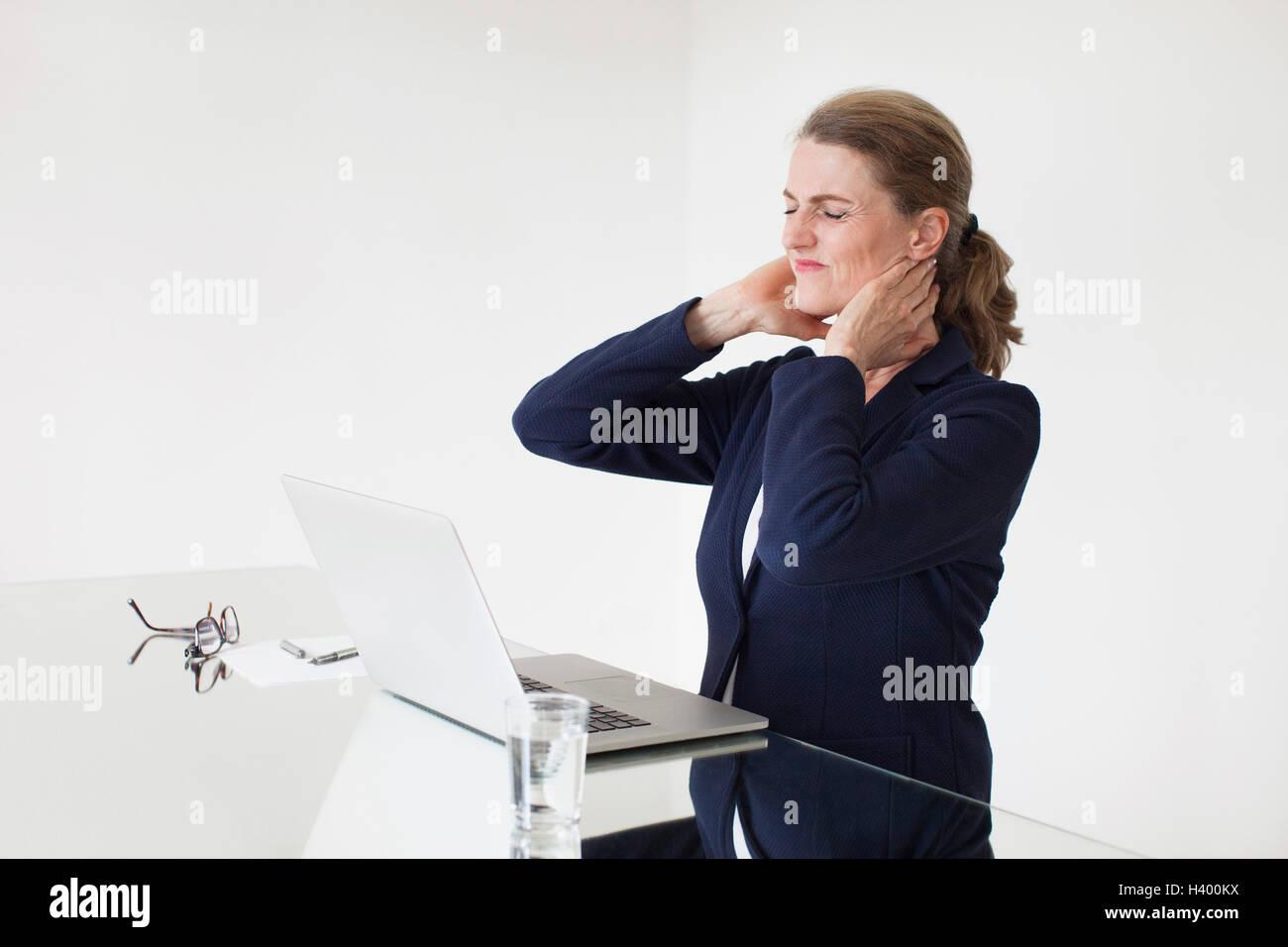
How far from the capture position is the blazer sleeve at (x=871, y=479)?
1388 millimetres

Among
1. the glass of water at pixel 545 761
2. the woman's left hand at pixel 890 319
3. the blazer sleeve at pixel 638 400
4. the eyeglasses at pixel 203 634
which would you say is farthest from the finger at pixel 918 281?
the eyeglasses at pixel 203 634

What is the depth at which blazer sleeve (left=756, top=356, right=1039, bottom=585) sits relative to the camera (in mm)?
1388

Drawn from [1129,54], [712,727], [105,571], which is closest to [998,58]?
[1129,54]

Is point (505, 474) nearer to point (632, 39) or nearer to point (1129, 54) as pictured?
point (632, 39)

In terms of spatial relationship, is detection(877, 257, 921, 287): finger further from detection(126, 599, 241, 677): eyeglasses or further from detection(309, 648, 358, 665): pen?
detection(126, 599, 241, 677): eyeglasses

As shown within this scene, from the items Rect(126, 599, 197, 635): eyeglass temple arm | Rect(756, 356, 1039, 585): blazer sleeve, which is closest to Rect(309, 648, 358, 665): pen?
Rect(126, 599, 197, 635): eyeglass temple arm

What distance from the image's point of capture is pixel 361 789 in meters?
1.07

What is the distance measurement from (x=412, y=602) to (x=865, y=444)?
693 millimetres

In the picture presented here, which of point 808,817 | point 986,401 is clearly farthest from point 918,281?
point 808,817

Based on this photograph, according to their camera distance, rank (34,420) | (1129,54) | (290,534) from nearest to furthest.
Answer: (1129,54) → (34,420) → (290,534)

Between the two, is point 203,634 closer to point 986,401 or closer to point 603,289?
point 986,401
